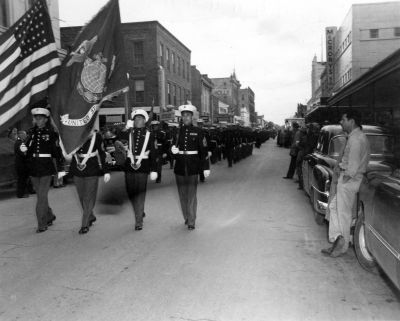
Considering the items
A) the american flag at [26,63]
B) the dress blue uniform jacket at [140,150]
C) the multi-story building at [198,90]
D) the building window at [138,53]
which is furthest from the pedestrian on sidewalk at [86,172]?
the multi-story building at [198,90]

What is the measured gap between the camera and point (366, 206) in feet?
15.1

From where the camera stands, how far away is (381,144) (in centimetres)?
689

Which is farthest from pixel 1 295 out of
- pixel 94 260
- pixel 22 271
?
pixel 94 260

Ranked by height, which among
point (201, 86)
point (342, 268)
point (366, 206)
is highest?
point (201, 86)

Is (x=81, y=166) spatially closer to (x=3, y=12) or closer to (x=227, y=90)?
(x=3, y=12)

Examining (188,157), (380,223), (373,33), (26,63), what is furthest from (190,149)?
(373,33)

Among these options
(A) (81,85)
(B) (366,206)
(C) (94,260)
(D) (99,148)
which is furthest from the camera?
(D) (99,148)

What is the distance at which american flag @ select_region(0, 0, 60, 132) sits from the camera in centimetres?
439

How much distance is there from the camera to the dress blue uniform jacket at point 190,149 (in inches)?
286

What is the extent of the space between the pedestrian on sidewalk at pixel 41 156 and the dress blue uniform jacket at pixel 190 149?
1972 millimetres

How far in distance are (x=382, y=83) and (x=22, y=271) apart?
47.8ft

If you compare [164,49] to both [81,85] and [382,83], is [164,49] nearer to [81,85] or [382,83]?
[382,83]

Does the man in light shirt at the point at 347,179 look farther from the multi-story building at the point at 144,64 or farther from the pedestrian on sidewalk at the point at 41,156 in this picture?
the multi-story building at the point at 144,64

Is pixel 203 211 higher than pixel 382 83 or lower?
lower
